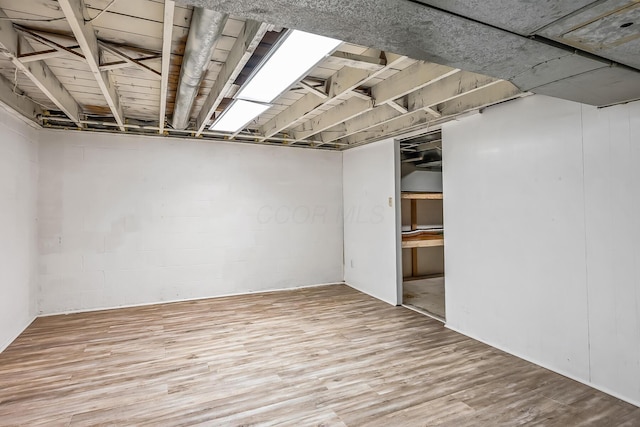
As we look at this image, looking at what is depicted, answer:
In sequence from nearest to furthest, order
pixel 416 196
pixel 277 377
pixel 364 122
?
pixel 277 377
pixel 364 122
pixel 416 196

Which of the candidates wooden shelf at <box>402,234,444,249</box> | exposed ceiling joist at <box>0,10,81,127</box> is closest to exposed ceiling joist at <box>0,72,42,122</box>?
exposed ceiling joist at <box>0,10,81,127</box>

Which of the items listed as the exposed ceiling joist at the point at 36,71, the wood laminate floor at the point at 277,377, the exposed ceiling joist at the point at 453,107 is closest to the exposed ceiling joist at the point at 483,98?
the exposed ceiling joist at the point at 453,107

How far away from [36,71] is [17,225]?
186 cm

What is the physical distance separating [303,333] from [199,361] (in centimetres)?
109

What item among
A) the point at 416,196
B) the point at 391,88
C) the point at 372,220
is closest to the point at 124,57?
the point at 391,88

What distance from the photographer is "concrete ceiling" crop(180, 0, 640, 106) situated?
3.87ft

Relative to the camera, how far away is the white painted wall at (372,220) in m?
4.59

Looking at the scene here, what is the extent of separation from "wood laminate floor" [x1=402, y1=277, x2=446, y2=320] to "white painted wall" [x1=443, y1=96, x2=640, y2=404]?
71 centimetres

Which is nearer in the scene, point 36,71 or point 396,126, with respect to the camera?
point 36,71

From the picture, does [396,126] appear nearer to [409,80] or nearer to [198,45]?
[409,80]

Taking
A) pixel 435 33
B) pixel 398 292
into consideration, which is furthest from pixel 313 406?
pixel 398 292

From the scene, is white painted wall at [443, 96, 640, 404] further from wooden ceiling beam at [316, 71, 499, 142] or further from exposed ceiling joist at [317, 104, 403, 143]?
exposed ceiling joist at [317, 104, 403, 143]

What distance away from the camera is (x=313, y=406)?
226 cm

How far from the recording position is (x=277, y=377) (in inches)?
104
